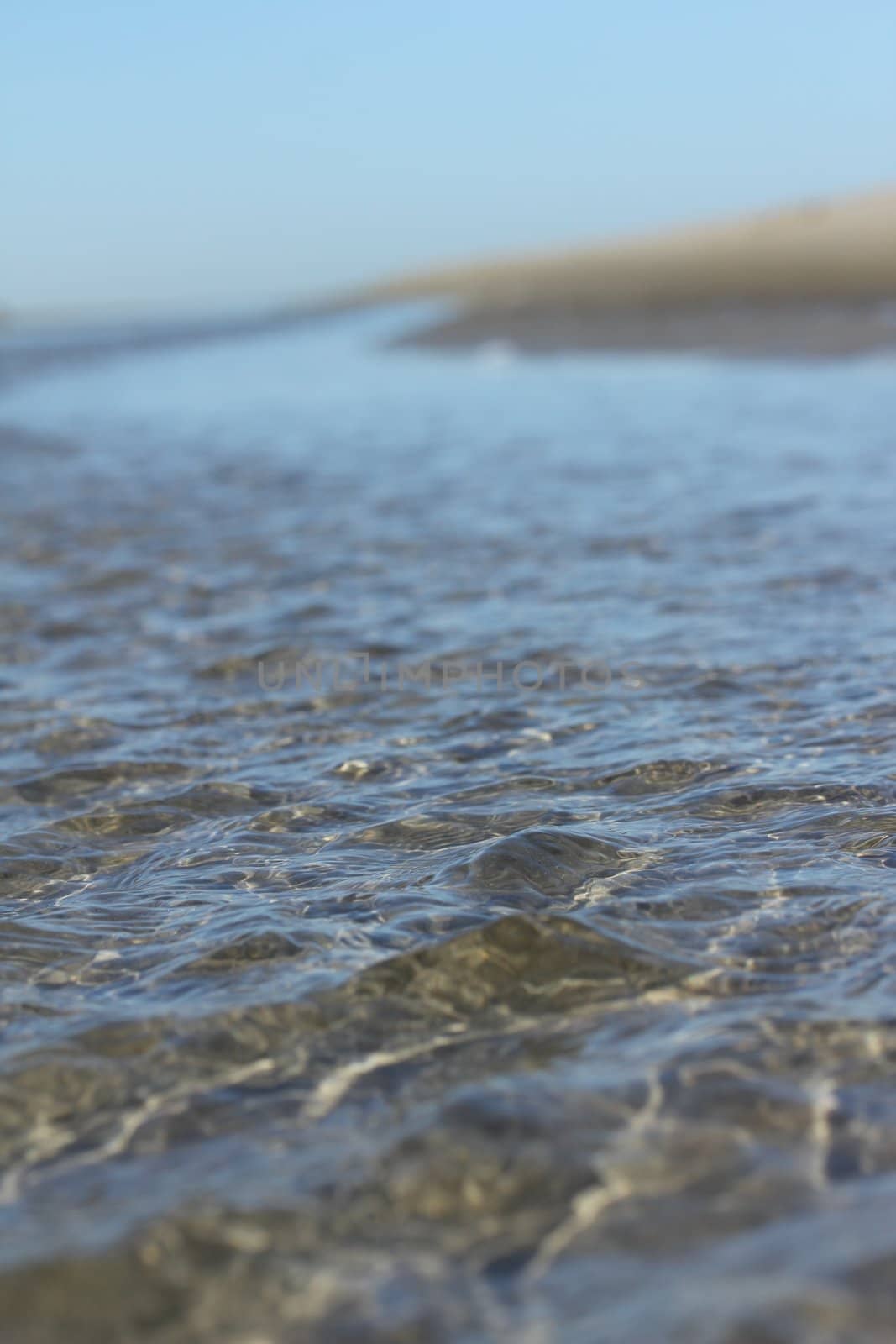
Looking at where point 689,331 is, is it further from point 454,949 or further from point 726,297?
point 454,949

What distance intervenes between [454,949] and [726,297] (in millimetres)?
33062

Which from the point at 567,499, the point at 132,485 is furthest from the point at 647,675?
the point at 132,485

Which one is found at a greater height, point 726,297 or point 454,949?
point 726,297

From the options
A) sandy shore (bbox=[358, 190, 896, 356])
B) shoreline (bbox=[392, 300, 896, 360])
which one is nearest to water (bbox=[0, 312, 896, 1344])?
shoreline (bbox=[392, 300, 896, 360])

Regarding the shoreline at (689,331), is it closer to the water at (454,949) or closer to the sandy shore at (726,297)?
the sandy shore at (726,297)

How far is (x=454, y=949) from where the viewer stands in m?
3.89

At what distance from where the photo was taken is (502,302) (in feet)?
152

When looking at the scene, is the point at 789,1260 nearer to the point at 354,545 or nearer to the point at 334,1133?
the point at 334,1133

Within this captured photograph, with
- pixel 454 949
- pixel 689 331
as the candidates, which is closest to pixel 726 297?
pixel 689 331

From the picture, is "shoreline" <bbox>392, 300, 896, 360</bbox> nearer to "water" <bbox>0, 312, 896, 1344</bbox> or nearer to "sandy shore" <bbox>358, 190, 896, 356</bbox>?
"sandy shore" <bbox>358, 190, 896, 356</bbox>

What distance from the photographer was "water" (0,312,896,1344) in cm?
267

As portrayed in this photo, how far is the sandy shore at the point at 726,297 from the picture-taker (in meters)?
28.1

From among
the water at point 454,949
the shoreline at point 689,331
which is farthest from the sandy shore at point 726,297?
the water at point 454,949

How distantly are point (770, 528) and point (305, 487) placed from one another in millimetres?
5173
